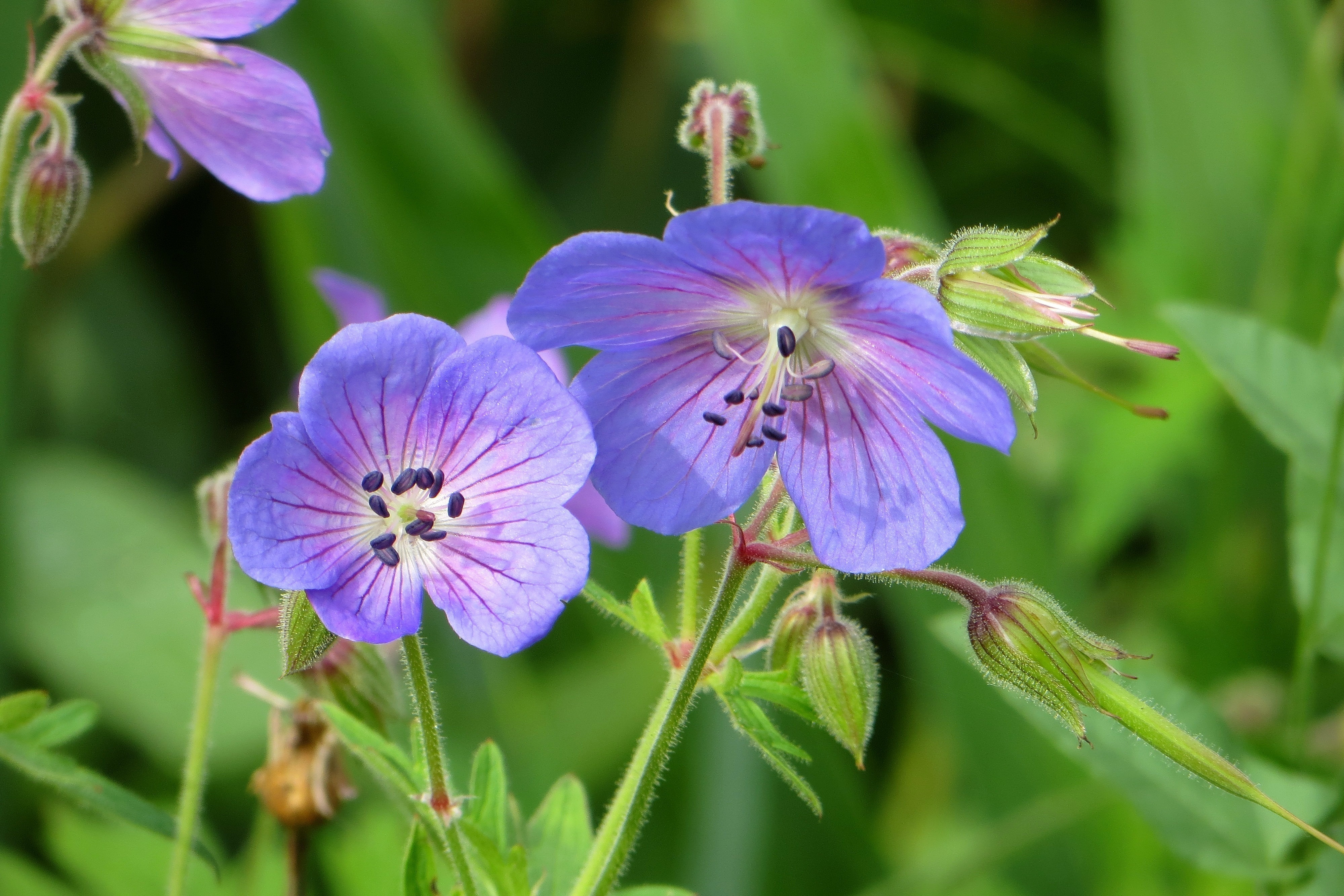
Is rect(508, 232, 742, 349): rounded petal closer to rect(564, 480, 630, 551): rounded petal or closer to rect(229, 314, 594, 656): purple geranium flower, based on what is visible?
rect(229, 314, 594, 656): purple geranium flower

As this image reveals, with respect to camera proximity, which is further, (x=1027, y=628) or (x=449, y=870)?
(x=449, y=870)

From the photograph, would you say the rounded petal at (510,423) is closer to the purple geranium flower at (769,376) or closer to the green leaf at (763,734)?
the purple geranium flower at (769,376)

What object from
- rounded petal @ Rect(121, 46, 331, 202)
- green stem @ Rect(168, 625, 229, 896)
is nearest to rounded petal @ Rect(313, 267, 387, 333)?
rounded petal @ Rect(121, 46, 331, 202)

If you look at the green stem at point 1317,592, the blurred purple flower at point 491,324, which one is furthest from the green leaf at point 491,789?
the green stem at point 1317,592

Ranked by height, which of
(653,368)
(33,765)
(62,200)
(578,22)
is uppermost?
(578,22)

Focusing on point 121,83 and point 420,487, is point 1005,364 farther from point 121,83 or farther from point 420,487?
point 121,83

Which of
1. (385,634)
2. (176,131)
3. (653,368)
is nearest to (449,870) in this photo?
(385,634)

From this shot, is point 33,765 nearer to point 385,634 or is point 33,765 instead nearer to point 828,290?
point 385,634
